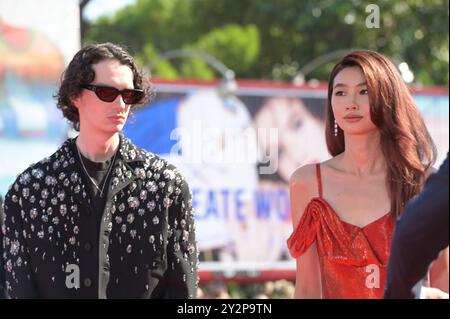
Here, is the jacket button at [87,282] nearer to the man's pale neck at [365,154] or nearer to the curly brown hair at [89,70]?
the curly brown hair at [89,70]

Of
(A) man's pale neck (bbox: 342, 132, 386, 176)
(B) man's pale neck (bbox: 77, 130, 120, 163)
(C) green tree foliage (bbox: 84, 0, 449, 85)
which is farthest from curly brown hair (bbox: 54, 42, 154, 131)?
(A) man's pale neck (bbox: 342, 132, 386, 176)

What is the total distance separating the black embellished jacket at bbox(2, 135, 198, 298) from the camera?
458cm

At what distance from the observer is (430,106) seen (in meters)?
13.5

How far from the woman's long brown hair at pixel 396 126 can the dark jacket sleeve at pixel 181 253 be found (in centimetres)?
85

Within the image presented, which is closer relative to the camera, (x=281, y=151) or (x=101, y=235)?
(x=101, y=235)

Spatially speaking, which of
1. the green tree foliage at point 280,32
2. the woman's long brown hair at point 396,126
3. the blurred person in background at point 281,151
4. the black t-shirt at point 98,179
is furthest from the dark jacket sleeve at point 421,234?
the blurred person in background at point 281,151

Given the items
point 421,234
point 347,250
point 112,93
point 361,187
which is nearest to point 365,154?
point 361,187

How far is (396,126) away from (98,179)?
4.15 ft

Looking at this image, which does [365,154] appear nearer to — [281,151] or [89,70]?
[89,70]

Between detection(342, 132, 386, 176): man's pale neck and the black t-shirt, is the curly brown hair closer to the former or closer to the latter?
the black t-shirt

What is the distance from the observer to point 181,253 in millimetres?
4719

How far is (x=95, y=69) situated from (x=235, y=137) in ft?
27.5

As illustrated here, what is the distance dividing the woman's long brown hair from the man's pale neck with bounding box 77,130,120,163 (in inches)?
39.1

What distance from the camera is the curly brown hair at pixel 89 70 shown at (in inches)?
189
